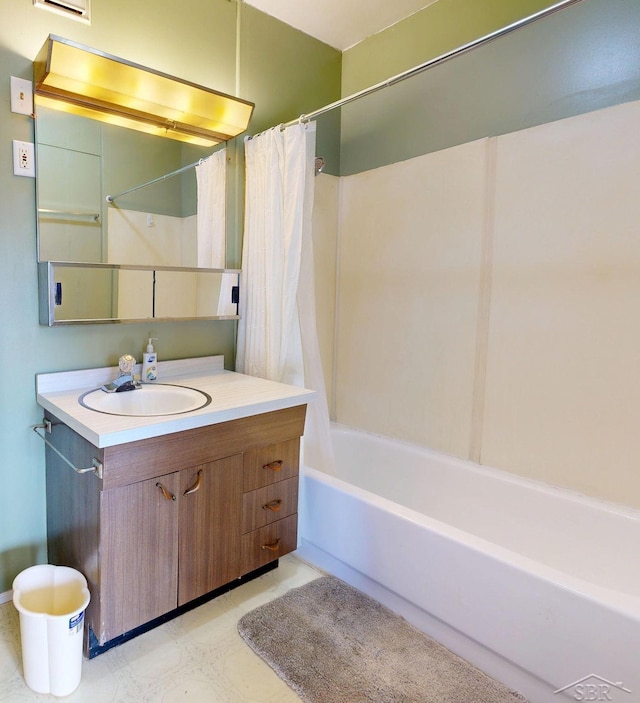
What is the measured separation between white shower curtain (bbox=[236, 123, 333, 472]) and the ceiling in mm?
667

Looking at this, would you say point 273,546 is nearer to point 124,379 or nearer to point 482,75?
point 124,379

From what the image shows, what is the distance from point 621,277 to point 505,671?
138cm

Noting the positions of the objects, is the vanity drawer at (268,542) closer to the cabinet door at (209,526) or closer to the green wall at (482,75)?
the cabinet door at (209,526)

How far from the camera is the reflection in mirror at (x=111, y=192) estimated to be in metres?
1.67

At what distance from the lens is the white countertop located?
1.35 meters

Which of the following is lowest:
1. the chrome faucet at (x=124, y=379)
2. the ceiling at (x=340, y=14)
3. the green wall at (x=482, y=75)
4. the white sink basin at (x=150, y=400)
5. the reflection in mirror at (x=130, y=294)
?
the white sink basin at (x=150, y=400)

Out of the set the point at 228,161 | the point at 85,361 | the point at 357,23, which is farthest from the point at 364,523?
the point at 357,23

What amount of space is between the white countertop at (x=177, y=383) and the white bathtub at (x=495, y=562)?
450 millimetres

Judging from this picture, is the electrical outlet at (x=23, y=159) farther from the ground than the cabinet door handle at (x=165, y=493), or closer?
farther from the ground

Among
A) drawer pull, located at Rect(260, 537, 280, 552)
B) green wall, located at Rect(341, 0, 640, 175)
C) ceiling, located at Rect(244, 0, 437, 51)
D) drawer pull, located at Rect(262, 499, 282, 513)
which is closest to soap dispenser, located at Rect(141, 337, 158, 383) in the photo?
drawer pull, located at Rect(262, 499, 282, 513)

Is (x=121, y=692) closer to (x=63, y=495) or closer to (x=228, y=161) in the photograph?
(x=63, y=495)

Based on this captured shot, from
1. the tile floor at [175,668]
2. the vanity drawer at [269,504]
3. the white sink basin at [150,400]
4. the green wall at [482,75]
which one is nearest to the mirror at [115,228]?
the white sink basin at [150,400]

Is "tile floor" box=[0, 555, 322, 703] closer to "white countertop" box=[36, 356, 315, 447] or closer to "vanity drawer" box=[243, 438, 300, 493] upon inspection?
"vanity drawer" box=[243, 438, 300, 493]

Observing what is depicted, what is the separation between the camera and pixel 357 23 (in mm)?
2324
